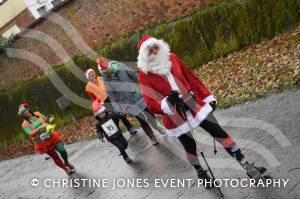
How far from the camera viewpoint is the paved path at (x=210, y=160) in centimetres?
628

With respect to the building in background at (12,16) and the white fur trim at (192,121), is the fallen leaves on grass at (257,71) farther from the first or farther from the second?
the building in background at (12,16)

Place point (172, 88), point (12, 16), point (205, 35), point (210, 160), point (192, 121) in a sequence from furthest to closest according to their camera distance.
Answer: point (12, 16) → point (205, 35) → point (210, 160) → point (192, 121) → point (172, 88)

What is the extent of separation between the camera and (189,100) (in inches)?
232

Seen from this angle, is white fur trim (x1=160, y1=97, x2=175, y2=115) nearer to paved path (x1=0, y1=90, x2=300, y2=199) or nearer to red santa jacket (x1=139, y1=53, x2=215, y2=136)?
red santa jacket (x1=139, y1=53, x2=215, y2=136)

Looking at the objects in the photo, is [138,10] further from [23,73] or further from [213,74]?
[23,73]

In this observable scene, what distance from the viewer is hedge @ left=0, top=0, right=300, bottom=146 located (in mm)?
12922

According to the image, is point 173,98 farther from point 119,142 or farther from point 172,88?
point 119,142

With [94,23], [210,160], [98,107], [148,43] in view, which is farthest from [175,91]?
[94,23]

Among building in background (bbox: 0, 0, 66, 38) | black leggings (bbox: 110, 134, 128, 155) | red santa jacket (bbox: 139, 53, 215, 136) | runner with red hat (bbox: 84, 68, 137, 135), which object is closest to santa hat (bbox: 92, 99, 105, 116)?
runner with red hat (bbox: 84, 68, 137, 135)

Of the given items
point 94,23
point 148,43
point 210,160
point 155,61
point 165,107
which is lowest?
point 210,160

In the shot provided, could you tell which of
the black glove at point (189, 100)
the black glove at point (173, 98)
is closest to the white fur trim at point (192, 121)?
the black glove at point (189, 100)

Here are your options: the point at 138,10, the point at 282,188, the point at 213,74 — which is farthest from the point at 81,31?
the point at 282,188

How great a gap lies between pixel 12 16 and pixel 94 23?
64.2 feet

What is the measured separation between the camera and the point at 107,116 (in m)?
9.63
